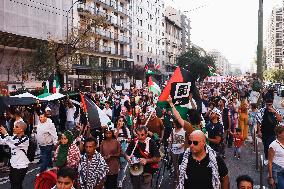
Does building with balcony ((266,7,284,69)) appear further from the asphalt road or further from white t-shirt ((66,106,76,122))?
the asphalt road

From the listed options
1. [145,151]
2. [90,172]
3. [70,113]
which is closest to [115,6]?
[70,113]

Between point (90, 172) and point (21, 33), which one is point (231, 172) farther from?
point (21, 33)

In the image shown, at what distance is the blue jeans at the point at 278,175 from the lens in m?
6.27

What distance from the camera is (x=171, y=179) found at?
30.8 ft

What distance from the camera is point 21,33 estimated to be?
1368 inches

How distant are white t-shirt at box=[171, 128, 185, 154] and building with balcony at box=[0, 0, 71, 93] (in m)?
24.8

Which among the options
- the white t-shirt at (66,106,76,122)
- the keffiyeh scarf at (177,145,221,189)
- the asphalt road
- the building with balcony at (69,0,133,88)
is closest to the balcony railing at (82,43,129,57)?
the building with balcony at (69,0,133,88)

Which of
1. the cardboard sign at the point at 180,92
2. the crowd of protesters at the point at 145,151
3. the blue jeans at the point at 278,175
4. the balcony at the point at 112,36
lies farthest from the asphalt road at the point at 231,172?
the balcony at the point at 112,36

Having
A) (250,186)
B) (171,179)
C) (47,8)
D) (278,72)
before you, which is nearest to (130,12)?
(47,8)

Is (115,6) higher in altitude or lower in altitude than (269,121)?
higher

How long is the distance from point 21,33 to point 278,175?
1228 inches

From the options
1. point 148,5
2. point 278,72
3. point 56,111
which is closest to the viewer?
point 56,111

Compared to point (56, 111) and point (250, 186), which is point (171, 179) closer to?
point (250, 186)

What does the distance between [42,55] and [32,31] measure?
10.2ft
